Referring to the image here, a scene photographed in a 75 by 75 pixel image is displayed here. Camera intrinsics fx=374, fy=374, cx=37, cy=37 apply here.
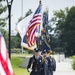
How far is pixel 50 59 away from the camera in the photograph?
1391 centimetres

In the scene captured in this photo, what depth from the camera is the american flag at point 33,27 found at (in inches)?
658

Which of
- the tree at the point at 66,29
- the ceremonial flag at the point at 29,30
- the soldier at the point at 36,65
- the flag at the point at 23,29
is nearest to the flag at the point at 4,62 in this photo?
the soldier at the point at 36,65

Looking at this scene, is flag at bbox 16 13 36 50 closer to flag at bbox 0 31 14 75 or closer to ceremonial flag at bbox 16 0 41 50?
ceremonial flag at bbox 16 0 41 50

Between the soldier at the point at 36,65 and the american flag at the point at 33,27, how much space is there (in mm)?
5382

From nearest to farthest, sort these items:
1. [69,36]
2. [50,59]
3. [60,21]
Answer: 1. [50,59]
2. [69,36]
3. [60,21]

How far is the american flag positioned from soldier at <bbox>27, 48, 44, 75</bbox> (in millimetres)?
5382

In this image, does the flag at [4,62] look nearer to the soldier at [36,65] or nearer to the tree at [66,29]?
the soldier at [36,65]

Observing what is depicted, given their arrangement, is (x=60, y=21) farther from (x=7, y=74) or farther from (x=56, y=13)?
(x=7, y=74)

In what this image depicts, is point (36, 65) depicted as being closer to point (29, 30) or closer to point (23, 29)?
point (29, 30)

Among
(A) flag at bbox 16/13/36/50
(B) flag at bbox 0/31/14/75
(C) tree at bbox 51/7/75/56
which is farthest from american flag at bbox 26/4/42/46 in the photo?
(C) tree at bbox 51/7/75/56

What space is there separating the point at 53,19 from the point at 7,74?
8053cm

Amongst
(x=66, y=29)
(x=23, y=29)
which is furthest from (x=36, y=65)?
(x=66, y=29)

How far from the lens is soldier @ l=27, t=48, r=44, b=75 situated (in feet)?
35.2

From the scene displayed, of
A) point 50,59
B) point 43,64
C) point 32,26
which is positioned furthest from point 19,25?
point 43,64
